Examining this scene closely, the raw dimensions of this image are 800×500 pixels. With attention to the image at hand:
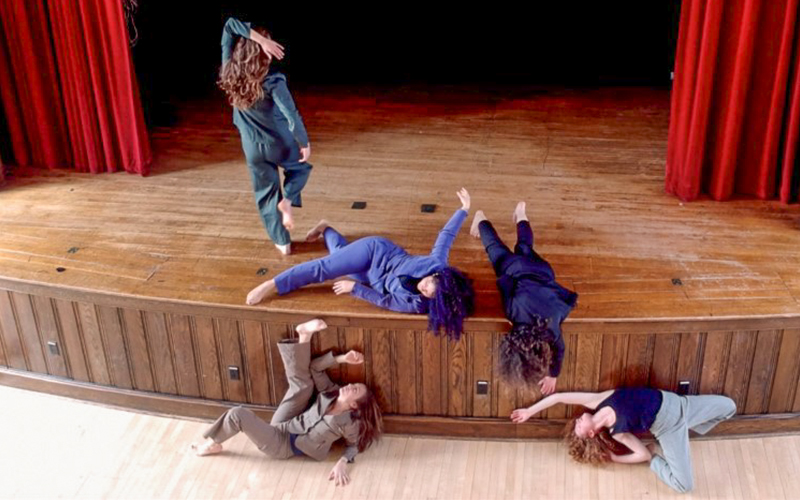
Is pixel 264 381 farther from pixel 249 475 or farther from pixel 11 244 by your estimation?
pixel 11 244

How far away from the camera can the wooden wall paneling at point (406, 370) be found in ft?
14.7

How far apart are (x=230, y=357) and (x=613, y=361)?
5.95ft

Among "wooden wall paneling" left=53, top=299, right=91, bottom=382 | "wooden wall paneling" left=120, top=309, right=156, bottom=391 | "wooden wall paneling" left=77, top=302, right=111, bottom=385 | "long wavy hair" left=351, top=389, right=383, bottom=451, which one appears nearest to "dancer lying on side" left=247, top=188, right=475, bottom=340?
"long wavy hair" left=351, top=389, right=383, bottom=451

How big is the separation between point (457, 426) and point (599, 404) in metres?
0.69

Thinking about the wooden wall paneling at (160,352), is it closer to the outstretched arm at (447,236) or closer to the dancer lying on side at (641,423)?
the outstretched arm at (447,236)

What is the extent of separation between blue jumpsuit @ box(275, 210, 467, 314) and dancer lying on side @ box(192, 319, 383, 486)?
0.24 m

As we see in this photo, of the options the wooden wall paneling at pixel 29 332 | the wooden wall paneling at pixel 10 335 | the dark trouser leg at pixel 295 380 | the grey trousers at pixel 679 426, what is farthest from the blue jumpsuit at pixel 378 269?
the wooden wall paneling at pixel 10 335

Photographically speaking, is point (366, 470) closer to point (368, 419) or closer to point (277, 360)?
point (368, 419)

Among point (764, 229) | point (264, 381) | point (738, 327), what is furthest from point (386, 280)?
point (764, 229)

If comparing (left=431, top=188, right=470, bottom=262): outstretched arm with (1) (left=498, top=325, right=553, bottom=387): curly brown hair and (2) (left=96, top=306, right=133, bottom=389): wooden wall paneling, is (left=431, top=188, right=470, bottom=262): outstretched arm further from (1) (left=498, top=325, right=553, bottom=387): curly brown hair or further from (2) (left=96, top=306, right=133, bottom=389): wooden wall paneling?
(2) (left=96, top=306, right=133, bottom=389): wooden wall paneling

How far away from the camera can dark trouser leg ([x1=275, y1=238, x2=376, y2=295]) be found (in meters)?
4.50

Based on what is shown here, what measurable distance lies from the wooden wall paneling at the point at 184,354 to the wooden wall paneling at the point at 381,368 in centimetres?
87

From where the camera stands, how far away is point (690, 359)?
14.6 ft

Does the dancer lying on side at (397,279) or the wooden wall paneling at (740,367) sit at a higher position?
Answer: the dancer lying on side at (397,279)
